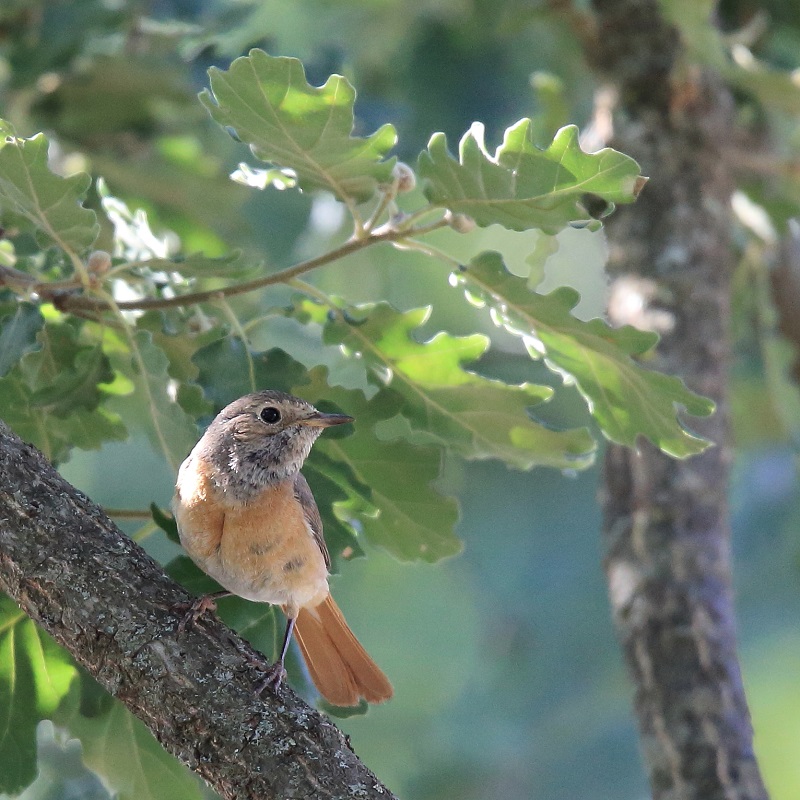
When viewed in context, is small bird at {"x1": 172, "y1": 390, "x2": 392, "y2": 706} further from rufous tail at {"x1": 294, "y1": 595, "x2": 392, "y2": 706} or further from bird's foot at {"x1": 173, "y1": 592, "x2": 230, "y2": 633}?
bird's foot at {"x1": 173, "y1": 592, "x2": 230, "y2": 633}

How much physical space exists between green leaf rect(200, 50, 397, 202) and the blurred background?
1.98 metres

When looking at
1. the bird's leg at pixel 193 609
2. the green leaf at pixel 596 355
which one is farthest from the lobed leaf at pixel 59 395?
the green leaf at pixel 596 355

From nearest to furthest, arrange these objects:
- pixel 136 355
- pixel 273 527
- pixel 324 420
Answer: pixel 136 355 → pixel 324 420 → pixel 273 527

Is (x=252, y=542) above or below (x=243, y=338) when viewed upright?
below

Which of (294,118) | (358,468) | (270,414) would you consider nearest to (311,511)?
(358,468)

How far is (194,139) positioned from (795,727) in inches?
278

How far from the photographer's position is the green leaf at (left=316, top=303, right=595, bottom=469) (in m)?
3.40

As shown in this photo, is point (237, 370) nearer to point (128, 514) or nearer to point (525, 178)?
point (128, 514)

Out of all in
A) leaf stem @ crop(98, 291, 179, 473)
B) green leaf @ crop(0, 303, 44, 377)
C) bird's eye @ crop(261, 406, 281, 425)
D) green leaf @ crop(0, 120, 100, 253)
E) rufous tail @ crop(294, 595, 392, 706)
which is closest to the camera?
green leaf @ crop(0, 120, 100, 253)

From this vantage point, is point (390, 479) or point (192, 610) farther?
point (390, 479)

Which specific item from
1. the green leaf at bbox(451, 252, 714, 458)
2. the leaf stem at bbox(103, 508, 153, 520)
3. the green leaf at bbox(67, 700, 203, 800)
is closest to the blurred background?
the green leaf at bbox(67, 700, 203, 800)

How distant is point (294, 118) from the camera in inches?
112

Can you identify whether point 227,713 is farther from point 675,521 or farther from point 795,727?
point 795,727

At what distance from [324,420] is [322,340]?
24cm
